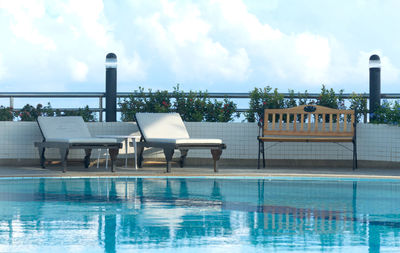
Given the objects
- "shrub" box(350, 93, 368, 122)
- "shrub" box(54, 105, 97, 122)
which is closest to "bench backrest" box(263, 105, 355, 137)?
"shrub" box(350, 93, 368, 122)

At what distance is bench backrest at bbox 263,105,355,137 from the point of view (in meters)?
9.23

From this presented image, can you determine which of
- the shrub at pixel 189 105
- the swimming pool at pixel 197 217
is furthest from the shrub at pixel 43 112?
the swimming pool at pixel 197 217

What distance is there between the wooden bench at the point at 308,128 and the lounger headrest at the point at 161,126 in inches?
45.6

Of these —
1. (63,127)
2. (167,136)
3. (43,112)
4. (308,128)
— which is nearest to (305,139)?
(308,128)

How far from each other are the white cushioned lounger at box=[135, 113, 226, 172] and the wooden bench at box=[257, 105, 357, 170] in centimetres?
92

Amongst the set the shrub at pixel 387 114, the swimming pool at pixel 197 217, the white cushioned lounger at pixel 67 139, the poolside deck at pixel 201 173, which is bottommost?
the swimming pool at pixel 197 217

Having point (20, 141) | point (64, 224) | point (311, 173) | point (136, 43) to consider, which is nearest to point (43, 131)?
point (20, 141)

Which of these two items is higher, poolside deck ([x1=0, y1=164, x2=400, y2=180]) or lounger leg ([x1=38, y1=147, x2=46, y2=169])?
lounger leg ([x1=38, y1=147, x2=46, y2=169])

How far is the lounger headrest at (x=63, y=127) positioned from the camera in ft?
29.1

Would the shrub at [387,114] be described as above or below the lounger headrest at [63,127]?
above

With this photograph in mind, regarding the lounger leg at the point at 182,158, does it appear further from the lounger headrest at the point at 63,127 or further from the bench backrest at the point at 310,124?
the lounger headrest at the point at 63,127

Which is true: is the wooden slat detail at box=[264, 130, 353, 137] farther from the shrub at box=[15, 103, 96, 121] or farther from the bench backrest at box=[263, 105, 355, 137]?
the shrub at box=[15, 103, 96, 121]

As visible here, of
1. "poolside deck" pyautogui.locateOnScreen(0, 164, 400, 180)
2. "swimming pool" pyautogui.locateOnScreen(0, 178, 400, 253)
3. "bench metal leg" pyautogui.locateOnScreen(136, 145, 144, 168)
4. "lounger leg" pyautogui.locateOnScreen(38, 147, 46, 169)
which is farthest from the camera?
"bench metal leg" pyautogui.locateOnScreen(136, 145, 144, 168)

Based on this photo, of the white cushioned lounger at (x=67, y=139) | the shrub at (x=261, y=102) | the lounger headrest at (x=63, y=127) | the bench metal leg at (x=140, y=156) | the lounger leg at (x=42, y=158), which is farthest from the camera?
the shrub at (x=261, y=102)
